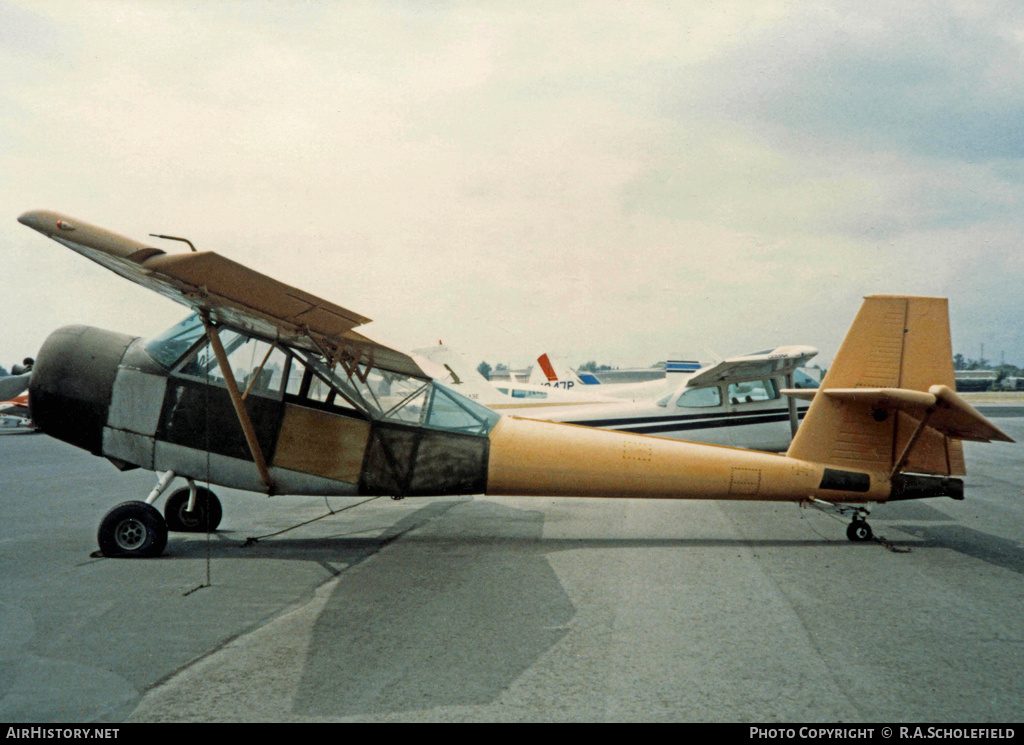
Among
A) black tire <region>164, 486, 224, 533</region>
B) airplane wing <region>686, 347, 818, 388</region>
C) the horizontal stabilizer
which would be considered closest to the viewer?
the horizontal stabilizer

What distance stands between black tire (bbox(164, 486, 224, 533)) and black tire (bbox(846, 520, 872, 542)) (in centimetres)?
716

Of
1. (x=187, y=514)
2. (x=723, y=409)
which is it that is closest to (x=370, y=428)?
(x=187, y=514)

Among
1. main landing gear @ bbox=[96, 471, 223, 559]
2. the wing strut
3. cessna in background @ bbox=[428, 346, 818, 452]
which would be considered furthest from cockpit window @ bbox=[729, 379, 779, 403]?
main landing gear @ bbox=[96, 471, 223, 559]

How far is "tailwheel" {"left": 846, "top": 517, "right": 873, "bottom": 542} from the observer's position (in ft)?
23.5

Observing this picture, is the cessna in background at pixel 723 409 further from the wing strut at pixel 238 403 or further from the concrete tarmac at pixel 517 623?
the wing strut at pixel 238 403

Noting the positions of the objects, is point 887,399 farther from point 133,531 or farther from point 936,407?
point 133,531

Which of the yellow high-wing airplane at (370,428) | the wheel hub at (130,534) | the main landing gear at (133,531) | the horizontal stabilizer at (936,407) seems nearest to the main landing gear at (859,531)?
the yellow high-wing airplane at (370,428)

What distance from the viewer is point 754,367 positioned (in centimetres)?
1167

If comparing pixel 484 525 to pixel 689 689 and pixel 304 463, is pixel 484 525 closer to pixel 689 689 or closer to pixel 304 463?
pixel 304 463

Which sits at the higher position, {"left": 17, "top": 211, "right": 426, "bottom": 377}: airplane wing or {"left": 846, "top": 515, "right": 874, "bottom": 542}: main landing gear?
{"left": 17, "top": 211, "right": 426, "bottom": 377}: airplane wing

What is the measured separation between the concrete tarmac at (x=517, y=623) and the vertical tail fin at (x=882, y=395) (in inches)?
38.2

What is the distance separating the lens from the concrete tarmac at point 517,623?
328cm

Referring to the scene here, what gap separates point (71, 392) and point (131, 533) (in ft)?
5.11

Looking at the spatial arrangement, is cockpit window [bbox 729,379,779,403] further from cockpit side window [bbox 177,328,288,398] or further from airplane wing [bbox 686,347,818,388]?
cockpit side window [bbox 177,328,288,398]
